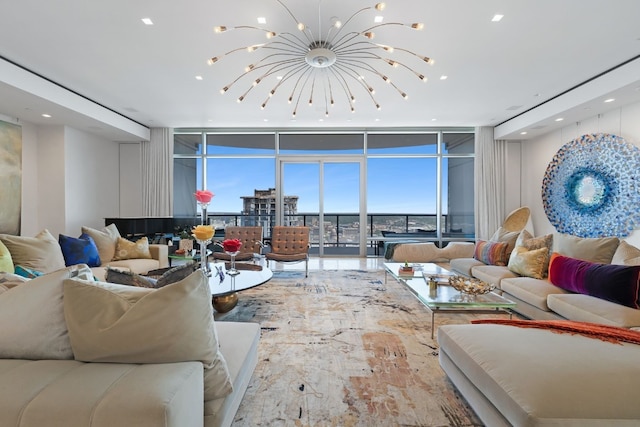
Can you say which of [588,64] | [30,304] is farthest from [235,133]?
[30,304]

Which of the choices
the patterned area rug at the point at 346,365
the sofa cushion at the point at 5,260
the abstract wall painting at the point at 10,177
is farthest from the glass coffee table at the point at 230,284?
the abstract wall painting at the point at 10,177

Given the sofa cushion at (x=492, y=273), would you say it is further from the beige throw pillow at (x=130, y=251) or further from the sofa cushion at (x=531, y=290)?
the beige throw pillow at (x=130, y=251)

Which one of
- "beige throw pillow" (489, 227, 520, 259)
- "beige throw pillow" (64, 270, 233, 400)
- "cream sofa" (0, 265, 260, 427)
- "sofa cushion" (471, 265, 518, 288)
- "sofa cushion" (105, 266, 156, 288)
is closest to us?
"cream sofa" (0, 265, 260, 427)

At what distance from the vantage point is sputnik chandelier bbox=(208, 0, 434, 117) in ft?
10.7

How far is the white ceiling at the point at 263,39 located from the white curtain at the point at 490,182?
1.37m

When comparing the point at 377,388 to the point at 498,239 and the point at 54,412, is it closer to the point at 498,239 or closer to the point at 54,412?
the point at 54,412

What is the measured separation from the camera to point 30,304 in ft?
4.19

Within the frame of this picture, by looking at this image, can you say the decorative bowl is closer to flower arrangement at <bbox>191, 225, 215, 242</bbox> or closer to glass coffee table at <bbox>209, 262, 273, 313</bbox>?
glass coffee table at <bbox>209, 262, 273, 313</bbox>

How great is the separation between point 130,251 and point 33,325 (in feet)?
12.7

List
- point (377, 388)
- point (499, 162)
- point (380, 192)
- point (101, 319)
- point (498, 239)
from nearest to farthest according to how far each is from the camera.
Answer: point (101, 319), point (377, 388), point (498, 239), point (499, 162), point (380, 192)

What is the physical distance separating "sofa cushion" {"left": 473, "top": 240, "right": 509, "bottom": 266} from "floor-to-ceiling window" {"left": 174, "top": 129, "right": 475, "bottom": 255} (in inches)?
118

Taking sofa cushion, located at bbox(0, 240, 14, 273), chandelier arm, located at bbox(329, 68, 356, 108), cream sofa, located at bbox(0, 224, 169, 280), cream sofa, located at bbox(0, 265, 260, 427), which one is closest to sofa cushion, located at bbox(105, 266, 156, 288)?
cream sofa, located at bbox(0, 265, 260, 427)

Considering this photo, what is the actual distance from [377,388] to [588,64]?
14.8ft

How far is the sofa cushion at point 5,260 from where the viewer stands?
123 inches
